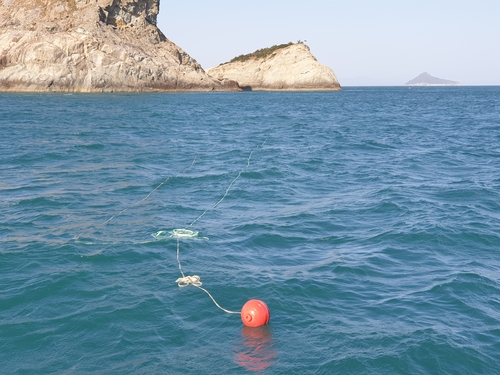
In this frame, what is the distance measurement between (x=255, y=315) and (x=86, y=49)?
74442 millimetres

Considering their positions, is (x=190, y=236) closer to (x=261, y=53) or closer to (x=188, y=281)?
(x=188, y=281)

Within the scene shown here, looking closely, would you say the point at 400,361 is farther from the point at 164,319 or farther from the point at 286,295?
the point at 164,319

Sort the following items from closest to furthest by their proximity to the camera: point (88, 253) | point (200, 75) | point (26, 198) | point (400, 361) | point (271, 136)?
point (400, 361) → point (88, 253) → point (26, 198) → point (271, 136) → point (200, 75)

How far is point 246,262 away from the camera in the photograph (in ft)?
41.5

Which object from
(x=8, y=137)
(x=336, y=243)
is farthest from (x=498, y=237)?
(x=8, y=137)


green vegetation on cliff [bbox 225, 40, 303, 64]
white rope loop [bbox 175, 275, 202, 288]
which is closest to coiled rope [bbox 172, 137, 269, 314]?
white rope loop [bbox 175, 275, 202, 288]

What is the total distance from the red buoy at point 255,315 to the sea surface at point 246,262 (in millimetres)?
142

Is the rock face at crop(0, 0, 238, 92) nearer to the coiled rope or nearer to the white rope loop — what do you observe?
the coiled rope

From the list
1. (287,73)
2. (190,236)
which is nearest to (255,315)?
(190,236)

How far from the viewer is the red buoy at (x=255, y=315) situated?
9328 millimetres

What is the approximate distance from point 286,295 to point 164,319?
2465 millimetres

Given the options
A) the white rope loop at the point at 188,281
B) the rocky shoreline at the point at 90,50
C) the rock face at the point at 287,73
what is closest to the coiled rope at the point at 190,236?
the white rope loop at the point at 188,281

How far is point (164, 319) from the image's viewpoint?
32.0 ft

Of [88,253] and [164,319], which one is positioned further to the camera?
[88,253]
